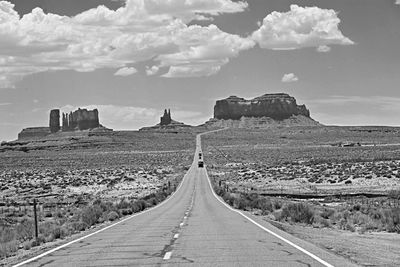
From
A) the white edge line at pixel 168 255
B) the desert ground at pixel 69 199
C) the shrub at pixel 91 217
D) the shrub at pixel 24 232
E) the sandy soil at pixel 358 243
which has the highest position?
the white edge line at pixel 168 255

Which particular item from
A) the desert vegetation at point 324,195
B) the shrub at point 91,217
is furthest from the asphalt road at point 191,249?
the shrub at point 91,217

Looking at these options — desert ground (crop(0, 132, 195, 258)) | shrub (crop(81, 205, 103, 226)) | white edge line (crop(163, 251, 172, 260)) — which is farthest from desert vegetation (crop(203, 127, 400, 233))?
white edge line (crop(163, 251, 172, 260))

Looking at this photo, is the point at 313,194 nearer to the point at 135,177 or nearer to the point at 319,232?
the point at 319,232

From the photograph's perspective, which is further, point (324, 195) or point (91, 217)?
point (324, 195)

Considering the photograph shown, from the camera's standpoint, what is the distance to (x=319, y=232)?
1981 centimetres

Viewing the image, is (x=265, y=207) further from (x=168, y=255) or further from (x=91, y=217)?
(x=168, y=255)

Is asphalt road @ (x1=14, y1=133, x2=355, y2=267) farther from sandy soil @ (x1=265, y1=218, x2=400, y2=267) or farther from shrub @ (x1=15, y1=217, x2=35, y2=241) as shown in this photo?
shrub @ (x1=15, y1=217, x2=35, y2=241)

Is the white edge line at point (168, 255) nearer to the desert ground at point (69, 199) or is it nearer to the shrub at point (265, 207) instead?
the desert ground at point (69, 199)

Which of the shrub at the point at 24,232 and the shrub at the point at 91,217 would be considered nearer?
the shrub at the point at 24,232

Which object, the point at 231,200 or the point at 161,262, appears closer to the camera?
the point at 161,262

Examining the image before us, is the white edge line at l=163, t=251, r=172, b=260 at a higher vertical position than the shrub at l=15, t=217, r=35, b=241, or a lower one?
higher

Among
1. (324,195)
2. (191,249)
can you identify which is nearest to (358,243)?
(191,249)

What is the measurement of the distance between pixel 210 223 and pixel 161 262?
10.6 m

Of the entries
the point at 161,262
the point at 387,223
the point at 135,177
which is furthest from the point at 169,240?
the point at 135,177
